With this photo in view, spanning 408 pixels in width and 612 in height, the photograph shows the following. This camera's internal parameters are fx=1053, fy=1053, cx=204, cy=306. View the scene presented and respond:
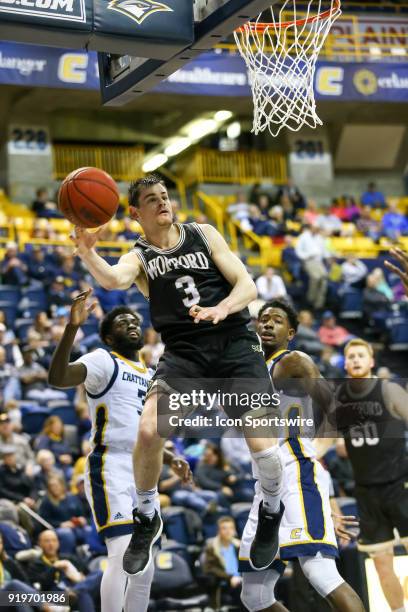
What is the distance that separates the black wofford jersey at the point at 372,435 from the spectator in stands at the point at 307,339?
7045 mm

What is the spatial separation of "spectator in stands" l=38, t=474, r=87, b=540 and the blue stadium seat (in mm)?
8687

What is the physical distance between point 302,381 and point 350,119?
1750 centimetres

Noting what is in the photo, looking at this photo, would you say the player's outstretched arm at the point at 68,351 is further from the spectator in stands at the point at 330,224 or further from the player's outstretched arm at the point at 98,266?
the spectator in stands at the point at 330,224

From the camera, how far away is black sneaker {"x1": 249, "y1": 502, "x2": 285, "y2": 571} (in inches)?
235

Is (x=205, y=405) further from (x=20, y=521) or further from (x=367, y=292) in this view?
(x=367, y=292)

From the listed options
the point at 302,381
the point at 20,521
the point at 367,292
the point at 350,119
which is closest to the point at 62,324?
the point at 20,521

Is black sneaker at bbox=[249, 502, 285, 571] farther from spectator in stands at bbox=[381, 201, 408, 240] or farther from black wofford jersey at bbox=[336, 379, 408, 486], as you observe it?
spectator in stands at bbox=[381, 201, 408, 240]

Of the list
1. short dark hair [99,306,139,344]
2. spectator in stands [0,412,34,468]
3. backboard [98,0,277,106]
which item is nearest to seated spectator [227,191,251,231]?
spectator in stands [0,412,34,468]

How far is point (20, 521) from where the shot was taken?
9.91 metres

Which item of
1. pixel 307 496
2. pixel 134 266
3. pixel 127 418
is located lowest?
pixel 307 496

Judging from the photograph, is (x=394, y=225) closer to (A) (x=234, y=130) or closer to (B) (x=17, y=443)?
(A) (x=234, y=130)

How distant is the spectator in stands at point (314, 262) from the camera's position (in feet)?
58.7

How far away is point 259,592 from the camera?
641cm

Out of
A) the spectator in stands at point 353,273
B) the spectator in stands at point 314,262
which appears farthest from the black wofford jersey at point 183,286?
the spectator in stands at point 353,273
